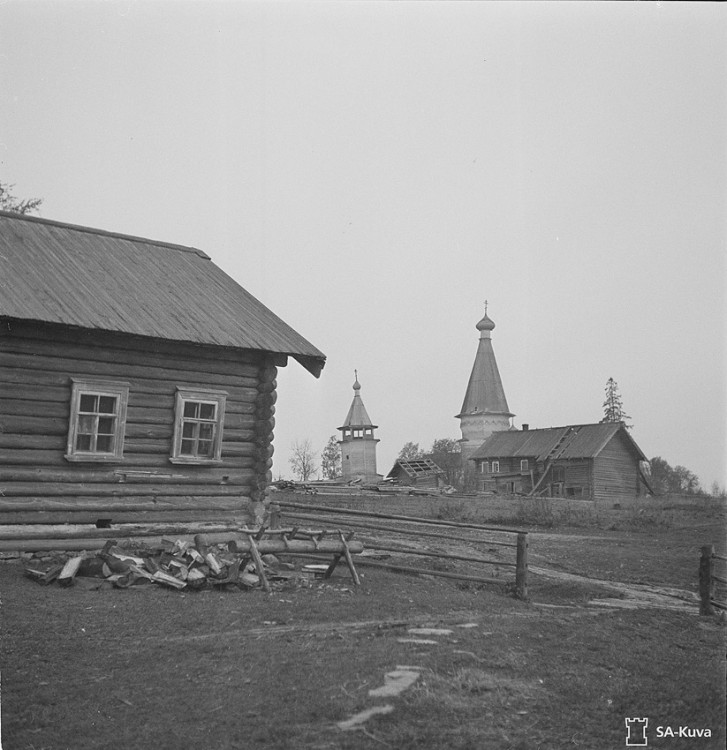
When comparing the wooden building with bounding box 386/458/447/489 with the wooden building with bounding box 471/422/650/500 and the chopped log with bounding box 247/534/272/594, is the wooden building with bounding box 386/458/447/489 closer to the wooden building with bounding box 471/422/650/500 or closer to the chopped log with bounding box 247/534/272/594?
the wooden building with bounding box 471/422/650/500

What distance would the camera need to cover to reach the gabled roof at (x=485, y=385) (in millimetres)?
84312

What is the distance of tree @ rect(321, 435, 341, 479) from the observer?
3668 inches

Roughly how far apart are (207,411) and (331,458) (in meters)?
80.4

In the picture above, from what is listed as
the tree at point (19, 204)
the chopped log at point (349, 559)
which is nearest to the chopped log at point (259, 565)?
the chopped log at point (349, 559)

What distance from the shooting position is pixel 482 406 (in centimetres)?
8456

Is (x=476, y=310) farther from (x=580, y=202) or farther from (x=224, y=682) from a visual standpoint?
(x=224, y=682)

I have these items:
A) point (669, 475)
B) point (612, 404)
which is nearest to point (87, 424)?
point (612, 404)

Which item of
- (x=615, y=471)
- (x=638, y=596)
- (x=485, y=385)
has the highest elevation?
(x=485, y=385)

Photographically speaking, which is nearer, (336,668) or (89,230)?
(336,668)

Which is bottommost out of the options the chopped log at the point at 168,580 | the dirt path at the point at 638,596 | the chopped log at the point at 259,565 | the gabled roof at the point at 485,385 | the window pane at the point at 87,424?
the dirt path at the point at 638,596

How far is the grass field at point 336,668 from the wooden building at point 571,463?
134 feet

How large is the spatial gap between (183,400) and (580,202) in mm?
8739

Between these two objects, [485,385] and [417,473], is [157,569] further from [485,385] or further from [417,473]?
[485,385]

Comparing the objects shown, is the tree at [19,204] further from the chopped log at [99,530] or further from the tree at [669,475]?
the tree at [669,475]
